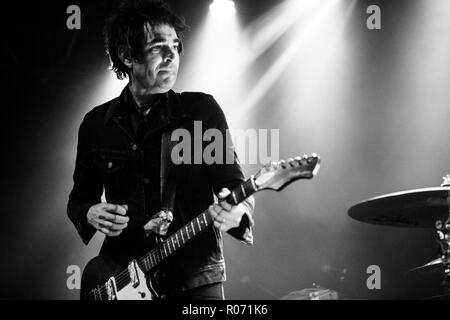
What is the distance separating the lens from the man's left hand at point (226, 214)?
7.20 ft

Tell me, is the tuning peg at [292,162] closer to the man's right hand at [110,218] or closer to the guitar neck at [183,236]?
the guitar neck at [183,236]

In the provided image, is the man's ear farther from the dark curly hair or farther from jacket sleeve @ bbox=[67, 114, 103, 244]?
jacket sleeve @ bbox=[67, 114, 103, 244]

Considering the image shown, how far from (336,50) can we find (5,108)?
2.20 meters

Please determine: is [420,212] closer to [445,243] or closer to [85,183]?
[445,243]

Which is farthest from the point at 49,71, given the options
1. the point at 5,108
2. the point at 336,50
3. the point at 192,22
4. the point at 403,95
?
the point at 403,95

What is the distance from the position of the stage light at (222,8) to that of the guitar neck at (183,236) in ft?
5.71

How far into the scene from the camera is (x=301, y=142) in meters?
3.40

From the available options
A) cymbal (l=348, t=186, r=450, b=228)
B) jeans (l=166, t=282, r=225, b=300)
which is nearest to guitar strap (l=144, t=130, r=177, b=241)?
jeans (l=166, t=282, r=225, b=300)

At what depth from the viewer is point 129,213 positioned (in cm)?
255

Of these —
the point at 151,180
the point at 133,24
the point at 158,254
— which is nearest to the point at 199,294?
the point at 158,254

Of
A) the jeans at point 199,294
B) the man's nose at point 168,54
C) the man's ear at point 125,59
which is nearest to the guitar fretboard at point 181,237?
the jeans at point 199,294

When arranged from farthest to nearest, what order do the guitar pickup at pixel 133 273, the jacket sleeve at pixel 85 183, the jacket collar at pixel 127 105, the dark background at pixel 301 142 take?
the dark background at pixel 301 142 → the jacket sleeve at pixel 85 183 → the jacket collar at pixel 127 105 → the guitar pickup at pixel 133 273

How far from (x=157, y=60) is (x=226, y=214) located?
1.00m

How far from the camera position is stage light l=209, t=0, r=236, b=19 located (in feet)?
11.4
